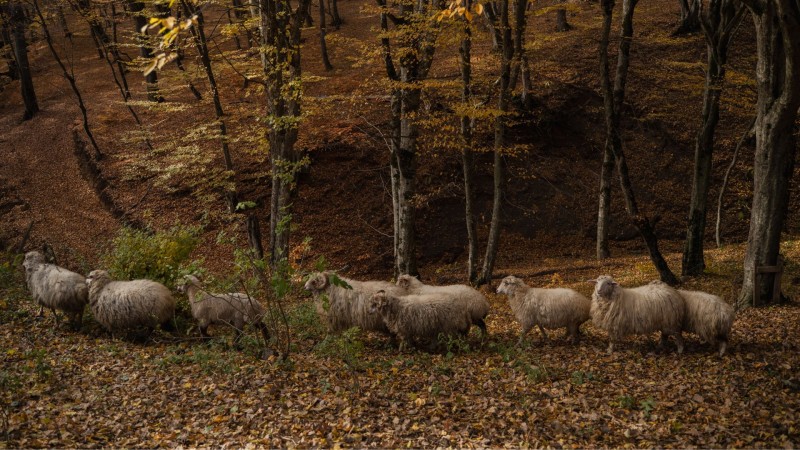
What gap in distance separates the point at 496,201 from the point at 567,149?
399 inches

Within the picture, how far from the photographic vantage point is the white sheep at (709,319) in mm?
8648

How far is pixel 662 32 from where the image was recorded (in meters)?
29.0

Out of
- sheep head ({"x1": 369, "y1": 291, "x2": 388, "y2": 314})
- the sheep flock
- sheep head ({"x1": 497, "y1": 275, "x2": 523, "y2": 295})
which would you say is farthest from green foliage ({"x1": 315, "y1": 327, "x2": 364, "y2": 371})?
sheep head ({"x1": 497, "y1": 275, "x2": 523, "y2": 295})

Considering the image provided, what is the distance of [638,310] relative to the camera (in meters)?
9.19

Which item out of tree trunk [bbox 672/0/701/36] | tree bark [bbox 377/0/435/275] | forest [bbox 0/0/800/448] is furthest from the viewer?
tree trunk [bbox 672/0/701/36]

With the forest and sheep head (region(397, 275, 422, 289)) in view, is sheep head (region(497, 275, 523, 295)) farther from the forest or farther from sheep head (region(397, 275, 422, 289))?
sheep head (region(397, 275, 422, 289))

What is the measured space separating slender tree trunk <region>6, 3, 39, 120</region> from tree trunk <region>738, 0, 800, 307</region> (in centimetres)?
2843

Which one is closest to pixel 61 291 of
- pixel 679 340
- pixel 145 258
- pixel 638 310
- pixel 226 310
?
pixel 145 258

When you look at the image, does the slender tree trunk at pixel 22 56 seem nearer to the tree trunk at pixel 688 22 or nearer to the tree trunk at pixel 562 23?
the tree trunk at pixel 562 23

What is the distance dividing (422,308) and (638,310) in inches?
130

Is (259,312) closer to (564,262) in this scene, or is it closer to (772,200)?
(772,200)

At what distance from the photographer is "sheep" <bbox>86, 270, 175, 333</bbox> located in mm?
10266

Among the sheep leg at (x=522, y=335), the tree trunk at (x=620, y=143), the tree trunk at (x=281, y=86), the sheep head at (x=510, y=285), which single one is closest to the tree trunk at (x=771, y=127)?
Answer: the tree trunk at (x=620, y=143)

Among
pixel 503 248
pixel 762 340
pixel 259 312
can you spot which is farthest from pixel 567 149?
pixel 259 312
